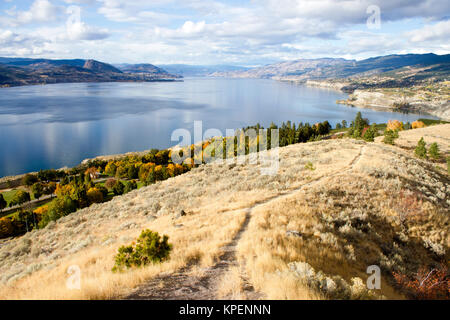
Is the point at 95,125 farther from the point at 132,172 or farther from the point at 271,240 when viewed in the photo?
the point at 271,240

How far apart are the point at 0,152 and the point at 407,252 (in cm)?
11082

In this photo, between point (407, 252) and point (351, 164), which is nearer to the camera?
point (407, 252)

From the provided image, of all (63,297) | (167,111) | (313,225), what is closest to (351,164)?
(313,225)

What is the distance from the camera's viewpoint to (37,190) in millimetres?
57656

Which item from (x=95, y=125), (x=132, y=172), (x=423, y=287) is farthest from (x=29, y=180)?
(x=423, y=287)

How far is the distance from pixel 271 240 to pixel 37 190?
66.0m

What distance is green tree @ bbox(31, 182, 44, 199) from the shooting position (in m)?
57.6

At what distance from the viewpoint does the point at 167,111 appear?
144750 mm

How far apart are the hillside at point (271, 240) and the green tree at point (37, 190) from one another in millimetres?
41764
